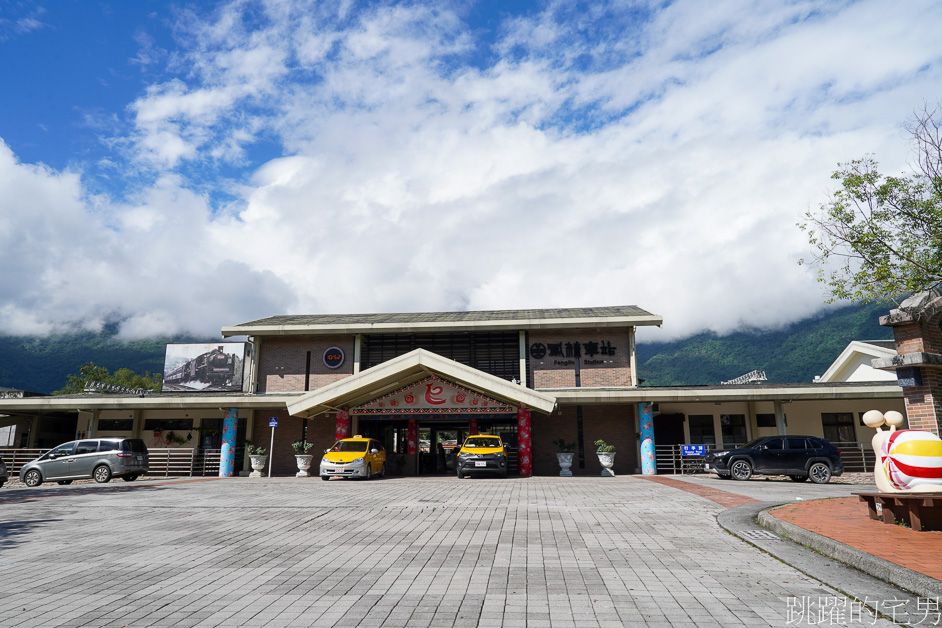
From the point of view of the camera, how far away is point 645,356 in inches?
5876

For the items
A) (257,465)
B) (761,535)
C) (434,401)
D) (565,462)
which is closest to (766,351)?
(565,462)

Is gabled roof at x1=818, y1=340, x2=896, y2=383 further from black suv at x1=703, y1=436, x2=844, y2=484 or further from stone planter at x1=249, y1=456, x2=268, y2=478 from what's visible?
stone planter at x1=249, y1=456, x2=268, y2=478

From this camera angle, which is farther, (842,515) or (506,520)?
(506,520)

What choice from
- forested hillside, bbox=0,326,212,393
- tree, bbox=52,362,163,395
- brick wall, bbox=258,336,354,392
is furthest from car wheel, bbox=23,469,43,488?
forested hillside, bbox=0,326,212,393

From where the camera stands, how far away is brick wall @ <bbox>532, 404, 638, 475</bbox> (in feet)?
78.2

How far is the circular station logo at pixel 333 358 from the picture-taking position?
83.3 feet

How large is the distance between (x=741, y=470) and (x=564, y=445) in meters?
7.45

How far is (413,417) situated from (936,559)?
62.1 ft

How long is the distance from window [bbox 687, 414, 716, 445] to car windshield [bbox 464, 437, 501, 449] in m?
9.84

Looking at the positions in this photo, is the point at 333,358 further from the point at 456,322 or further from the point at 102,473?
the point at 102,473

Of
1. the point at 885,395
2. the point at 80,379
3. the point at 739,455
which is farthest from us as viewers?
the point at 80,379

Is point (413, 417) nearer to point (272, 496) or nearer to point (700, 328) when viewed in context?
point (272, 496)

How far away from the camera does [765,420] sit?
80.3 feet

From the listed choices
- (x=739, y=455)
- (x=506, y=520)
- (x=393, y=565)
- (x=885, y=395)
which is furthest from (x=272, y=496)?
(x=885, y=395)
